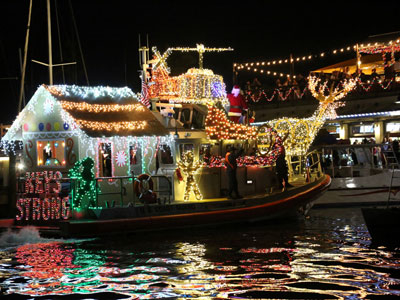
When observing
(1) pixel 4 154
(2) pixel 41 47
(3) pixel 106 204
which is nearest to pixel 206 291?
(3) pixel 106 204

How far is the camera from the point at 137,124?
17.6 meters

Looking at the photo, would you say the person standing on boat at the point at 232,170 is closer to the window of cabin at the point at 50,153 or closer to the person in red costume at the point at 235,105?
Result: the person in red costume at the point at 235,105

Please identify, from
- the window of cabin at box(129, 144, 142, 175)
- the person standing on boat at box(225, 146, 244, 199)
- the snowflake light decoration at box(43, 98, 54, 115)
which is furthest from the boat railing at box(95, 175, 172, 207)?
the snowflake light decoration at box(43, 98, 54, 115)

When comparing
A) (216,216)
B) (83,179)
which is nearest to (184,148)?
(216,216)

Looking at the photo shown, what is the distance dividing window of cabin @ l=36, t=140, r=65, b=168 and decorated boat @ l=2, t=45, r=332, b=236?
3cm

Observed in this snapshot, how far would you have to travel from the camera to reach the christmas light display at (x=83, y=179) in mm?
15398

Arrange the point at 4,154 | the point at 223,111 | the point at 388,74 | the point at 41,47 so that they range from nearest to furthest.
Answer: the point at 223,111 → the point at 4,154 → the point at 388,74 → the point at 41,47

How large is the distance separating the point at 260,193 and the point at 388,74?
19.8 meters

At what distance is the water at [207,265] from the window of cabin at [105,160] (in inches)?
94.5

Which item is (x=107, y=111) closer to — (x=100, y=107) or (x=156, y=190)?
(x=100, y=107)

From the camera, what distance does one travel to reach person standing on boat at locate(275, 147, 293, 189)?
1834 centimetres

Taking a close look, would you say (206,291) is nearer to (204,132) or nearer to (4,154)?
(204,132)

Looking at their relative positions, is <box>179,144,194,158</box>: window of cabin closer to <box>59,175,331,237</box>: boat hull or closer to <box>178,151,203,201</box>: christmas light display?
<box>178,151,203,201</box>: christmas light display

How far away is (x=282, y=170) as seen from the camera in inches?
735
